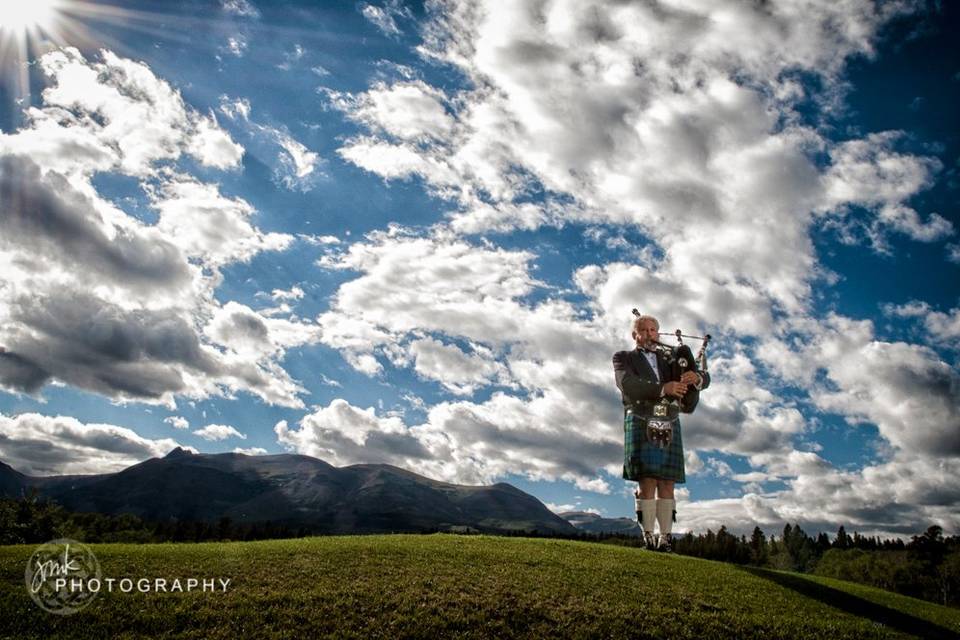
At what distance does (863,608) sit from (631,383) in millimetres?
9573

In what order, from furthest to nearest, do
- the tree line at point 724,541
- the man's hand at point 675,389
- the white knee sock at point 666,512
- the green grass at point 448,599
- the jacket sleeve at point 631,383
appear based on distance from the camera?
1. the tree line at point 724,541
2. the white knee sock at point 666,512
3. the jacket sleeve at point 631,383
4. the man's hand at point 675,389
5. the green grass at point 448,599

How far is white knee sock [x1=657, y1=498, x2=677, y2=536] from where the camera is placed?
18703mm

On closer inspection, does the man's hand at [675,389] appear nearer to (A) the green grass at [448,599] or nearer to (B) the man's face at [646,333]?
(B) the man's face at [646,333]

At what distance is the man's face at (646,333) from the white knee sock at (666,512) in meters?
4.90

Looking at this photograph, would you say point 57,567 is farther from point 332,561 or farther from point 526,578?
point 526,578

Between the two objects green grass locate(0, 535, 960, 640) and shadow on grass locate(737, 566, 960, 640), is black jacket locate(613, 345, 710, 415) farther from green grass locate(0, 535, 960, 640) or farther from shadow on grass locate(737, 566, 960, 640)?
shadow on grass locate(737, 566, 960, 640)

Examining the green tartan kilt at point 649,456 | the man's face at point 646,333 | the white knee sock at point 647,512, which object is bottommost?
the white knee sock at point 647,512

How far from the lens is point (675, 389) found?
17688mm

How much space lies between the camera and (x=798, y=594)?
18.1 meters

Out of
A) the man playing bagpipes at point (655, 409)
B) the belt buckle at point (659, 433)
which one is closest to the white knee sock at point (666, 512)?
the man playing bagpipes at point (655, 409)

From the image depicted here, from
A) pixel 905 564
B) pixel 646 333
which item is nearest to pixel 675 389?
pixel 646 333

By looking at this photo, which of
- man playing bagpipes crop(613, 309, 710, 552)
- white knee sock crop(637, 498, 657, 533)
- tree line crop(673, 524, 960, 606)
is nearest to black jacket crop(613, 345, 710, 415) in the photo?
man playing bagpipes crop(613, 309, 710, 552)

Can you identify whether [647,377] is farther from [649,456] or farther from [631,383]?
[649,456]

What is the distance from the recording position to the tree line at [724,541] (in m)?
63.0
